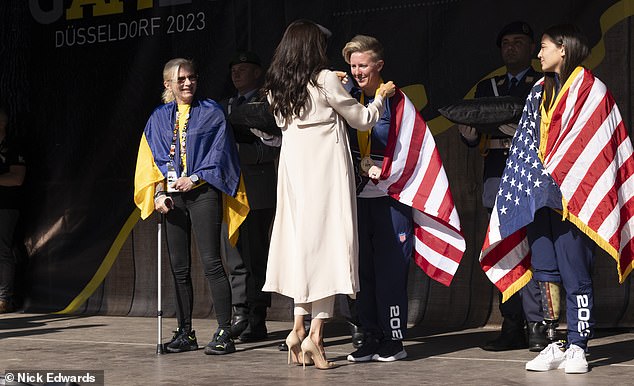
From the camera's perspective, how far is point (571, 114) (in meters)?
5.25

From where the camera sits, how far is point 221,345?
237 inches

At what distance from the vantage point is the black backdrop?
23.4 feet

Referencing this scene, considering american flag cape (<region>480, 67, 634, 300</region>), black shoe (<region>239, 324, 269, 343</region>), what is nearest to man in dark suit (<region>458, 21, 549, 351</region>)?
american flag cape (<region>480, 67, 634, 300</region>)

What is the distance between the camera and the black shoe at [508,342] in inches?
237

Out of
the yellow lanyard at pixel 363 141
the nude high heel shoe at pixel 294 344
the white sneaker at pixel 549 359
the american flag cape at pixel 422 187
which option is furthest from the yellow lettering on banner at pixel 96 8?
the white sneaker at pixel 549 359

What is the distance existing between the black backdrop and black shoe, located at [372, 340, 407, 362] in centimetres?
187

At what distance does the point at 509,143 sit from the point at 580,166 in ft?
2.58

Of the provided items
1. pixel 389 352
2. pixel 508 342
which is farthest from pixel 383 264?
pixel 508 342

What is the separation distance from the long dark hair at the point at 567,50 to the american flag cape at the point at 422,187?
747mm

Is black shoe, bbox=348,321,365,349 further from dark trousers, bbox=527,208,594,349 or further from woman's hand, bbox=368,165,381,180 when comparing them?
dark trousers, bbox=527,208,594,349

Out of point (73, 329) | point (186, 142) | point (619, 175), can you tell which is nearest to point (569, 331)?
point (619, 175)

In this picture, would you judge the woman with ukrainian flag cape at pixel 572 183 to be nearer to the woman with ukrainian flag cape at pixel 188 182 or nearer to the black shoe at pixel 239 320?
the woman with ukrainian flag cape at pixel 188 182

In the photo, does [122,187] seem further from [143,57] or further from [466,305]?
[466,305]

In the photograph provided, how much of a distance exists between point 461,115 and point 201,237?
1.55 meters
